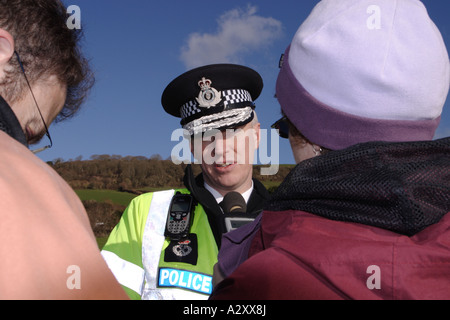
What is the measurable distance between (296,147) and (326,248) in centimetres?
50

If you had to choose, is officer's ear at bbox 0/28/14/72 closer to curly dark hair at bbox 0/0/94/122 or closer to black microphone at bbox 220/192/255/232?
curly dark hair at bbox 0/0/94/122

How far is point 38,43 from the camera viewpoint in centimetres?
164

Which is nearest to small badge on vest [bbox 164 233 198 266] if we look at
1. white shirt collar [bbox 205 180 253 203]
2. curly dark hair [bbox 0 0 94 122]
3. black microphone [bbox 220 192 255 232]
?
black microphone [bbox 220 192 255 232]

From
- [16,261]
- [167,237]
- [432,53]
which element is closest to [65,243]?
[16,261]

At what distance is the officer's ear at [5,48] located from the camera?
4.70 feet

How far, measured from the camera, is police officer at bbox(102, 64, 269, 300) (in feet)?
9.42

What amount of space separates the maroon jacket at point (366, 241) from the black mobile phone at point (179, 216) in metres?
1.74

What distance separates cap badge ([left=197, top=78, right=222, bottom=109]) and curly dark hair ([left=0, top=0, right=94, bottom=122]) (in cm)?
162

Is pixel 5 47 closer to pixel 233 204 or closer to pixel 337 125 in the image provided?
pixel 337 125

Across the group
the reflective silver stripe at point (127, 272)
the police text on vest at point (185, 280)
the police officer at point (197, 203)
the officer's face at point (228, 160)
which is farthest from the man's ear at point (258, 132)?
the reflective silver stripe at point (127, 272)

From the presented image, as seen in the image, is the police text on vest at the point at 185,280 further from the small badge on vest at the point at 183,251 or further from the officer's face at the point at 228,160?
the officer's face at the point at 228,160

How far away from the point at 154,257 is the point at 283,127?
1.78 meters

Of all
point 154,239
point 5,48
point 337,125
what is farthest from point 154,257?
point 337,125

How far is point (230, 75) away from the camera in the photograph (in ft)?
11.9
